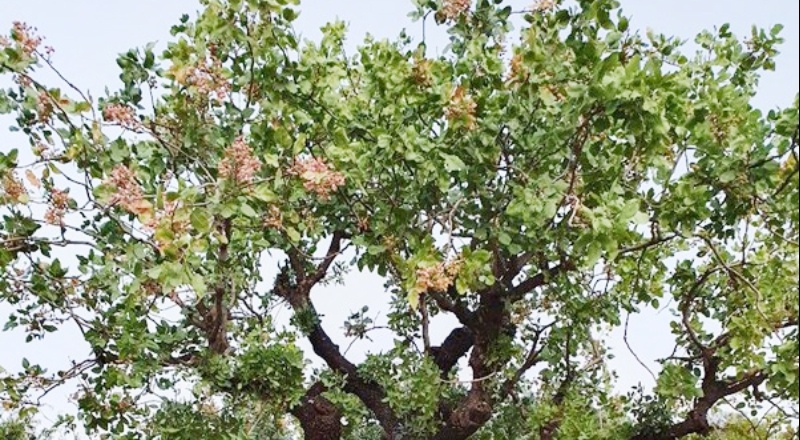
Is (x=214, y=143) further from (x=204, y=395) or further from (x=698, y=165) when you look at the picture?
(x=698, y=165)

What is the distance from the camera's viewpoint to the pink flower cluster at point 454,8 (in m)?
3.75

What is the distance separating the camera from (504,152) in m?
3.62

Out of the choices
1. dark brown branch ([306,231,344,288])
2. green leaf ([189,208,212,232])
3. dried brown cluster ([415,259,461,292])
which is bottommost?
dried brown cluster ([415,259,461,292])

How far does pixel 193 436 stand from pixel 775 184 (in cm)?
282

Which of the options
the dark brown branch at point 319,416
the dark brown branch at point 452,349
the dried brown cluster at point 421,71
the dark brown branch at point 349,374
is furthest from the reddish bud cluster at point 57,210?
the dark brown branch at point 452,349

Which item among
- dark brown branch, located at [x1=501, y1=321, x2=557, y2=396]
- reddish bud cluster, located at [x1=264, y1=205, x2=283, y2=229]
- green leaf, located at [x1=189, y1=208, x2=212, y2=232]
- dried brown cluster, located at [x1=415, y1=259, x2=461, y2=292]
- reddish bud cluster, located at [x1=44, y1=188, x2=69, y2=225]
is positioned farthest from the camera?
dark brown branch, located at [x1=501, y1=321, x2=557, y2=396]

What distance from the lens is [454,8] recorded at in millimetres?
3775

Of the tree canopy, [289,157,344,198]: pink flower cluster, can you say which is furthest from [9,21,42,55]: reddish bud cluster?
[289,157,344,198]: pink flower cluster

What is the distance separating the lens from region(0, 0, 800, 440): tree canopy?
10.4 feet

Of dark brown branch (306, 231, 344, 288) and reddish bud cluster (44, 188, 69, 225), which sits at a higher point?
dark brown branch (306, 231, 344, 288)

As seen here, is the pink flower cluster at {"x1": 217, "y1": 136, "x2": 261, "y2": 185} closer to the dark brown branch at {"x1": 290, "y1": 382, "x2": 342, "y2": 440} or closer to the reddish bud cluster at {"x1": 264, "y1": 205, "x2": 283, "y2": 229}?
the reddish bud cluster at {"x1": 264, "y1": 205, "x2": 283, "y2": 229}

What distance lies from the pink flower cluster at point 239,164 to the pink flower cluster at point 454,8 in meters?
1.18

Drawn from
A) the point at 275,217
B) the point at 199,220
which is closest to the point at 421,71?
the point at 275,217

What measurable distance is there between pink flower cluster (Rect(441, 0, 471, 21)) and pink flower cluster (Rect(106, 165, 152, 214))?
145 cm
